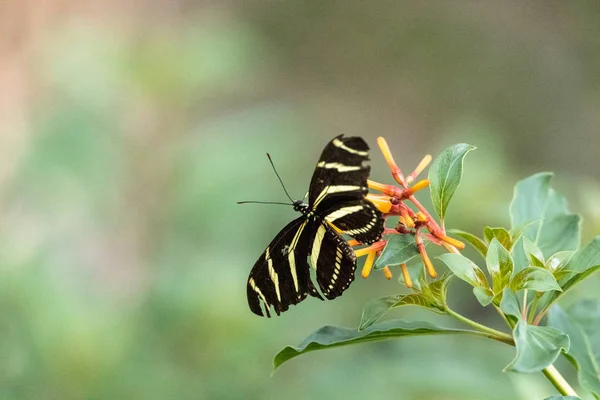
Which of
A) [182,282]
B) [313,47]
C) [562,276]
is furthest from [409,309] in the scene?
[313,47]

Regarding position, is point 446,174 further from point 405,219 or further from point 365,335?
point 365,335

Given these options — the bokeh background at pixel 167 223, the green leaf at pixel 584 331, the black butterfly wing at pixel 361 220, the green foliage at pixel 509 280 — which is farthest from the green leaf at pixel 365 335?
the bokeh background at pixel 167 223

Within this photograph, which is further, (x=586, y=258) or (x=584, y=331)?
(x=584, y=331)

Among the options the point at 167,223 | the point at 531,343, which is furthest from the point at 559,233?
the point at 167,223

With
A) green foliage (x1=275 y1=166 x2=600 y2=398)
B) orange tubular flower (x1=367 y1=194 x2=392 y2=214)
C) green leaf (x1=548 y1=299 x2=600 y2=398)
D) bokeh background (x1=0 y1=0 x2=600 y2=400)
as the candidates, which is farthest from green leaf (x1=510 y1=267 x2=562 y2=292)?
bokeh background (x1=0 y1=0 x2=600 y2=400)

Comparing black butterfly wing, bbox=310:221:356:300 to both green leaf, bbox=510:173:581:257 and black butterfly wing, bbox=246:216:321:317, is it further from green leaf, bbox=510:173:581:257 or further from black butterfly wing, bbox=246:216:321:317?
green leaf, bbox=510:173:581:257

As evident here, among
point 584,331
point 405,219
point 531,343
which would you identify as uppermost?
point 405,219
